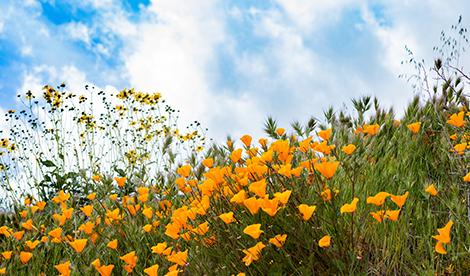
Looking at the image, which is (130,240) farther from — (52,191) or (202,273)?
(52,191)

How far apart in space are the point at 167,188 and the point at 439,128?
8.55 ft

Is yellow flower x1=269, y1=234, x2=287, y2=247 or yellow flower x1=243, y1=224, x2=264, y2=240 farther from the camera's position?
yellow flower x1=269, y1=234, x2=287, y2=247

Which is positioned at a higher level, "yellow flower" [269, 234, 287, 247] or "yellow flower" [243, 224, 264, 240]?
"yellow flower" [243, 224, 264, 240]

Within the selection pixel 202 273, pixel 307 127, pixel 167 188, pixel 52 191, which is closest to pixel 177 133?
pixel 52 191

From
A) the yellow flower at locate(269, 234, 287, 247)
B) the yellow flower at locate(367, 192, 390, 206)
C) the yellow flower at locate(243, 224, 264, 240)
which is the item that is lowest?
the yellow flower at locate(269, 234, 287, 247)

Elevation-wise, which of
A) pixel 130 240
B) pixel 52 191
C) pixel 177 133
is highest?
pixel 177 133

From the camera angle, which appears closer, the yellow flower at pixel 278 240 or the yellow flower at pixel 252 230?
the yellow flower at pixel 252 230

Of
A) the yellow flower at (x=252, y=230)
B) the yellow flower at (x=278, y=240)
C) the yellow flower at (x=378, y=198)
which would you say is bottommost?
Answer: the yellow flower at (x=278, y=240)

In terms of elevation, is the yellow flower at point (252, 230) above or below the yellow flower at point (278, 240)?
above

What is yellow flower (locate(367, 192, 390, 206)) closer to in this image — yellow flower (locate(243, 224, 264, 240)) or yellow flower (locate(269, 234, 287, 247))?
yellow flower (locate(269, 234, 287, 247))

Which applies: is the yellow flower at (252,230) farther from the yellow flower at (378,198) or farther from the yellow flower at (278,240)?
the yellow flower at (378,198)

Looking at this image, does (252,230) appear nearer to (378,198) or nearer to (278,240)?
(278,240)

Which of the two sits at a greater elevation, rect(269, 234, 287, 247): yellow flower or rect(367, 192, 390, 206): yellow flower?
rect(367, 192, 390, 206): yellow flower

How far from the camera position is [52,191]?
611cm
